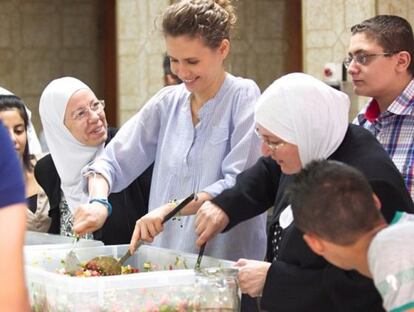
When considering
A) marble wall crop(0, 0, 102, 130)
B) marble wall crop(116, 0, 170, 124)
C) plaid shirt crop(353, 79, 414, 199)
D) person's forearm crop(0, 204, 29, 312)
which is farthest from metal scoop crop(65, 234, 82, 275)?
marble wall crop(0, 0, 102, 130)

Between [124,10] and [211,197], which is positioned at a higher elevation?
[124,10]

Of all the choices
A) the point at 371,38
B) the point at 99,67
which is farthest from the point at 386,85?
the point at 99,67

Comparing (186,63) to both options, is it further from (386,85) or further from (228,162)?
(386,85)

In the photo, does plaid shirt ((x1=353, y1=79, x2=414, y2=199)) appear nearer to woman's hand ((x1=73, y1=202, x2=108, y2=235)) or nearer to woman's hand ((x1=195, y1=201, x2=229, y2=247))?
woman's hand ((x1=195, y1=201, x2=229, y2=247))

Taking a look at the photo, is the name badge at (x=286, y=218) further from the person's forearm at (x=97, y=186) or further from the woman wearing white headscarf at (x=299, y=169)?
the person's forearm at (x=97, y=186)

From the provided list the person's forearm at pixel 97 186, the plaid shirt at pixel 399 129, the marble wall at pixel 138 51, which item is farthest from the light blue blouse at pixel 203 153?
the marble wall at pixel 138 51

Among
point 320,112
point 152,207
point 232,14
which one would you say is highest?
point 232,14

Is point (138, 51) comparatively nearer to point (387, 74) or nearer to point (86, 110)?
point (86, 110)

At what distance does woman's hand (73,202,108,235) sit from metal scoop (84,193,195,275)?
107 mm

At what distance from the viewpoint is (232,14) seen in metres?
2.97

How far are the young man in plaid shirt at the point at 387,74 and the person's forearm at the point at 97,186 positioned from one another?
0.89 metres

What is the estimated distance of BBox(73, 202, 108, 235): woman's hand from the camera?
113 inches

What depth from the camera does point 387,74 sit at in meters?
3.21

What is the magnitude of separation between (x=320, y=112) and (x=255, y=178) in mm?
380
